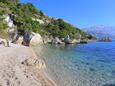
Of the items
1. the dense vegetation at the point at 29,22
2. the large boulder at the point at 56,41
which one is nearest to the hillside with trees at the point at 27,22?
the dense vegetation at the point at 29,22

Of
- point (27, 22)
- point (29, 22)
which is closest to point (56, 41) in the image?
point (29, 22)

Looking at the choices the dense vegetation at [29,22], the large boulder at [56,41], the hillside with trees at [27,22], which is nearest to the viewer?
the hillside with trees at [27,22]

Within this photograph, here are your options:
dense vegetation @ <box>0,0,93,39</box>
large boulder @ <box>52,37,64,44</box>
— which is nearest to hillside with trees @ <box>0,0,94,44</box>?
dense vegetation @ <box>0,0,93,39</box>

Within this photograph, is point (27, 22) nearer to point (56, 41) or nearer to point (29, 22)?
point (29, 22)

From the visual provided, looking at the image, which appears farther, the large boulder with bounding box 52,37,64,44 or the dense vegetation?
the large boulder with bounding box 52,37,64,44

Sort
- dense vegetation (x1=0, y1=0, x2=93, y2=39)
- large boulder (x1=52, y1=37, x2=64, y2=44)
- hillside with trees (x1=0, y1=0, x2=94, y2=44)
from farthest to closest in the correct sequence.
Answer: large boulder (x1=52, y1=37, x2=64, y2=44)
dense vegetation (x1=0, y1=0, x2=93, y2=39)
hillside with trees (x1=0, y1=0, x2=94, y2=44)

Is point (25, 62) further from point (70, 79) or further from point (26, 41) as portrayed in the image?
point (26, 41)

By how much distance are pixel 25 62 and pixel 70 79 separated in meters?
5.89

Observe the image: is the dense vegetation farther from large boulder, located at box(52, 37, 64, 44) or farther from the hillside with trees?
large boulder, located at box(52, 37, 64, 44)

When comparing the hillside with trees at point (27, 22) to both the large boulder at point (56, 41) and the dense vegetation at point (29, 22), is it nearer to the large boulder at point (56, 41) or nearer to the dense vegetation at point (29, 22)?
the dense vegetation at point (29, 22)

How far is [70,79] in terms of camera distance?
67.8 feet

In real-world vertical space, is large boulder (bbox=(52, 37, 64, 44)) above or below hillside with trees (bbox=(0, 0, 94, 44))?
below

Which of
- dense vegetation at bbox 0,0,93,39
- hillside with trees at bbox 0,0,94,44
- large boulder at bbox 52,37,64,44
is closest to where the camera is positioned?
hillside with trees at bbox 0,0,94,44

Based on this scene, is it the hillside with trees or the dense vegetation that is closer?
the hillside with trees
